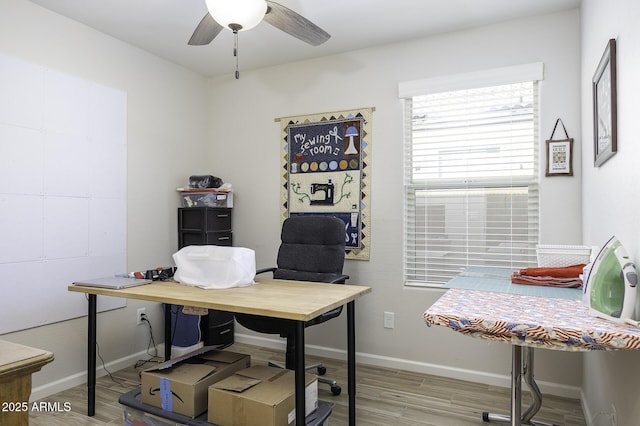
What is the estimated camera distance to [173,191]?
3662 millimetres

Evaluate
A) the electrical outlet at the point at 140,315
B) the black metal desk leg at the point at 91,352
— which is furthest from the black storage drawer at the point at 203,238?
the black metal desk leg at the point at 91,352

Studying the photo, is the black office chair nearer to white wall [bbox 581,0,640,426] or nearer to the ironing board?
the ironing board

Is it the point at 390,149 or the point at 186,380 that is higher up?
the point at 390,149

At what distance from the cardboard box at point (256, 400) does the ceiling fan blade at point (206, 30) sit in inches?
75.5

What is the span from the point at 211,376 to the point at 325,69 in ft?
8.35

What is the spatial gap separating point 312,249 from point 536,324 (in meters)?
1.81

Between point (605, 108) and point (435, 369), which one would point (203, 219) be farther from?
point (605, 108)

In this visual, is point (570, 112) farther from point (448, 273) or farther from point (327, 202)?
point (327, 202)

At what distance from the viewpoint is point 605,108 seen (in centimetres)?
181

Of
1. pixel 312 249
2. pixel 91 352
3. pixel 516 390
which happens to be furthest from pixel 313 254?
pixel 516 390

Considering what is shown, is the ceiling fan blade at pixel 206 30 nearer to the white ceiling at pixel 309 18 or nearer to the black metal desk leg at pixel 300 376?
the white ceiling at pixel 309 18

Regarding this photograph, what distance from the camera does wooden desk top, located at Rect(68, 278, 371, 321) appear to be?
1781 mm

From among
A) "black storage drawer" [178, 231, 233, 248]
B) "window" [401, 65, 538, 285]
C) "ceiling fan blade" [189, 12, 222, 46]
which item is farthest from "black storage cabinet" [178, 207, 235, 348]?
"window" [401, 65, 538, 285]

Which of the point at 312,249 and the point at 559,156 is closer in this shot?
the point at 559,156
